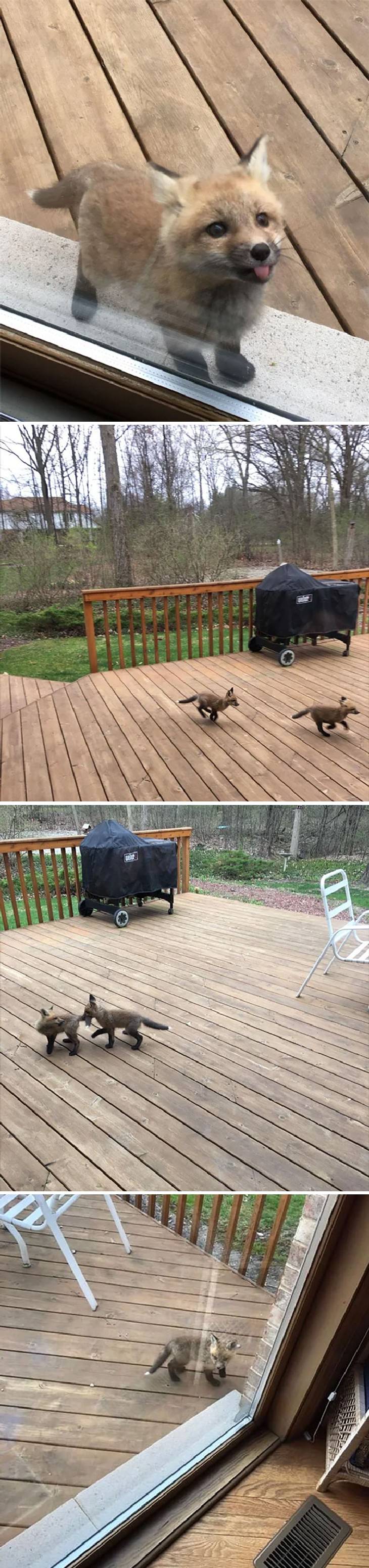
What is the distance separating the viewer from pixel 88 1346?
244 centimetres

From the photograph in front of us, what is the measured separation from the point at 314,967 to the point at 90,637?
2.82 feet

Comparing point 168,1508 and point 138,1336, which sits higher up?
point 138,1336

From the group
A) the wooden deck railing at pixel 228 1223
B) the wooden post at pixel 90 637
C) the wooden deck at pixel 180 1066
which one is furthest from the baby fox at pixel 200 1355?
the wooden post at pixel 90 637

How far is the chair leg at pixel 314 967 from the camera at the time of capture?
79.5 inches

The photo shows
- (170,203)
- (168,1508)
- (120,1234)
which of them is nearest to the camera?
(170,203)

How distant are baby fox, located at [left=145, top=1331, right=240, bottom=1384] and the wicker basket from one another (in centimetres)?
33

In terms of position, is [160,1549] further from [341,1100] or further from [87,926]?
[87,926]

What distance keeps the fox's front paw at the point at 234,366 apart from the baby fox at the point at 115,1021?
3.97ft

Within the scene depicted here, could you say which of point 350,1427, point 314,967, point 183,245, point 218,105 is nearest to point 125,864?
point 314,967

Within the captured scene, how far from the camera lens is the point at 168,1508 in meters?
2.75

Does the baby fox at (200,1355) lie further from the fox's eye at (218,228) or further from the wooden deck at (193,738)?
the fox's eye at (218,228)

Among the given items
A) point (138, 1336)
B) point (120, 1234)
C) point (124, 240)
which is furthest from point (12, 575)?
point (138, 1336)

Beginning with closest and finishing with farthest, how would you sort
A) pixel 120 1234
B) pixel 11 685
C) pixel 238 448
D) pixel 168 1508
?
1. pixel 238 448
2. pixel 11 685
3. pixel 120 1234
4. pixel 168 1508

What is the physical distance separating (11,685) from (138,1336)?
182 centimetres
